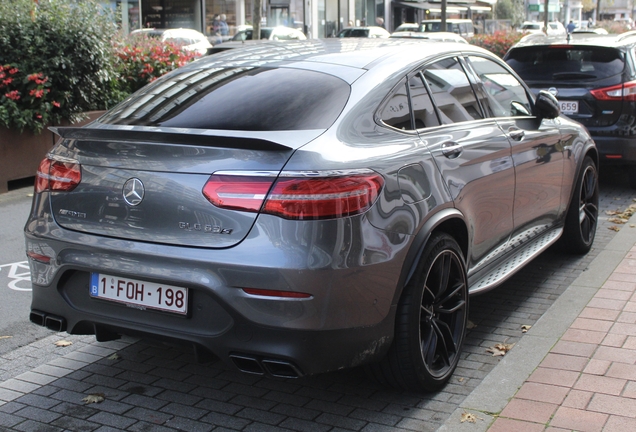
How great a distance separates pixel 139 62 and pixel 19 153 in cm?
267

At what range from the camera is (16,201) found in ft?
29.8

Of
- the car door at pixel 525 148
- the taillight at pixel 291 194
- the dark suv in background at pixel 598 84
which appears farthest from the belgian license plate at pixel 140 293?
the dark suv in background at pixel 598 84

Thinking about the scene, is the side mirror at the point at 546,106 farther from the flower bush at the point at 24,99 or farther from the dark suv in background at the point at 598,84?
the flower bush at the point at 24,99

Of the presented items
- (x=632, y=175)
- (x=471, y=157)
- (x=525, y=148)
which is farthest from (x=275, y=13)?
(x=471, y=157)

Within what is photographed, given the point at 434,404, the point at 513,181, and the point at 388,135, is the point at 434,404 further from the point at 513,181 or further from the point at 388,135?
the point at 513,181

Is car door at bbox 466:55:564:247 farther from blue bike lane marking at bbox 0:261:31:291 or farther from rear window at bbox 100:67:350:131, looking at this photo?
blue bike lane marking at bbox 0:261:31:291

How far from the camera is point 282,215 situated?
326cm

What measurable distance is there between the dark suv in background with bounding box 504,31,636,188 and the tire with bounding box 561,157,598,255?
227cm

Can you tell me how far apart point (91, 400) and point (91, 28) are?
7406mm

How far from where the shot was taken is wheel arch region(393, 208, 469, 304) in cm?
369

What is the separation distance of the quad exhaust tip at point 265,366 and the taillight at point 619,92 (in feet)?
21.5

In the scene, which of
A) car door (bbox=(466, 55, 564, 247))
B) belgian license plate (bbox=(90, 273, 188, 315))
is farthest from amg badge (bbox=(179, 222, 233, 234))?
car door (bbox=(466, 55, 564, 247))

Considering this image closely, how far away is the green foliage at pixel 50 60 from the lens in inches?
380

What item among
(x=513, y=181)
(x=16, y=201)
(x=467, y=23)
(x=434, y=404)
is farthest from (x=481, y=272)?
(x=467, y=23)
